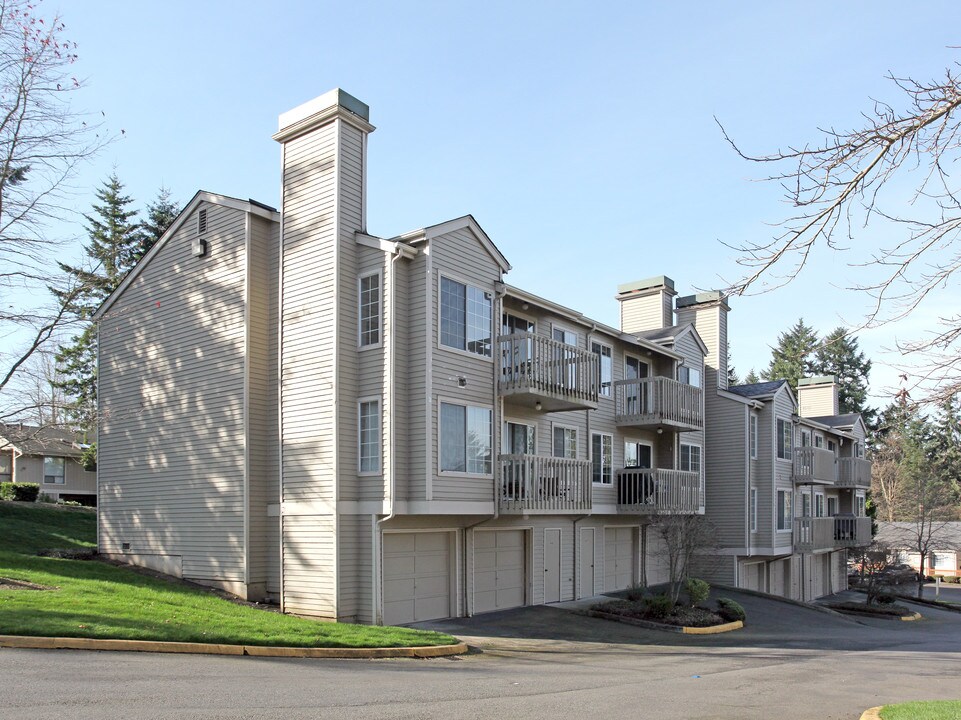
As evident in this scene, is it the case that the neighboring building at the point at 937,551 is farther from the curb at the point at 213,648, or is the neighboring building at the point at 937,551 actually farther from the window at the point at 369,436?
the curb at the point at 213,648

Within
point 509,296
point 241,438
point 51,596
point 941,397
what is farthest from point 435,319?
point 941,397

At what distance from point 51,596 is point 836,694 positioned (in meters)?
13.4

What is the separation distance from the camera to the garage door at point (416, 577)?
18594 millimetres

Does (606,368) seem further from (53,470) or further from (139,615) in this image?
(53,470)

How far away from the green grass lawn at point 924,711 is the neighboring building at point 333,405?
10083 mm

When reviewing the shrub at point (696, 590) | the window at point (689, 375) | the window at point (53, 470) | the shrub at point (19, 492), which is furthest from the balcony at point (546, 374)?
the window at point (53, 470)

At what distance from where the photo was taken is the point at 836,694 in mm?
12391

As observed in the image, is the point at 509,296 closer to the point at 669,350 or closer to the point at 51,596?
the point at 669,350

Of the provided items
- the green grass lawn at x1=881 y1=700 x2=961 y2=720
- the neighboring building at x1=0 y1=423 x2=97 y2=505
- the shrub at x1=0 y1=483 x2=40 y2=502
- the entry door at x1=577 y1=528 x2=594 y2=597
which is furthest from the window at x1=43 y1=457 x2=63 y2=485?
the green grass lawn at x1=881 y1=700 x2=961 y2=720

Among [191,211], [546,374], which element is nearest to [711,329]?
[546,374]

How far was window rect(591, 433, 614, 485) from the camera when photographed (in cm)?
2650

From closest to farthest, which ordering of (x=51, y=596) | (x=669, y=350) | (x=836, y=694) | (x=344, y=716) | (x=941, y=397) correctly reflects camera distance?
Result: (x=941, y=397), (x=344, y=716), (x=836, y=694), (x=51, y=596), (x=669, y=350)

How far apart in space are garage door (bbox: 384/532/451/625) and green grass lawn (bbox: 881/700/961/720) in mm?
10695

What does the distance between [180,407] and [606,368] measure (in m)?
13.4
